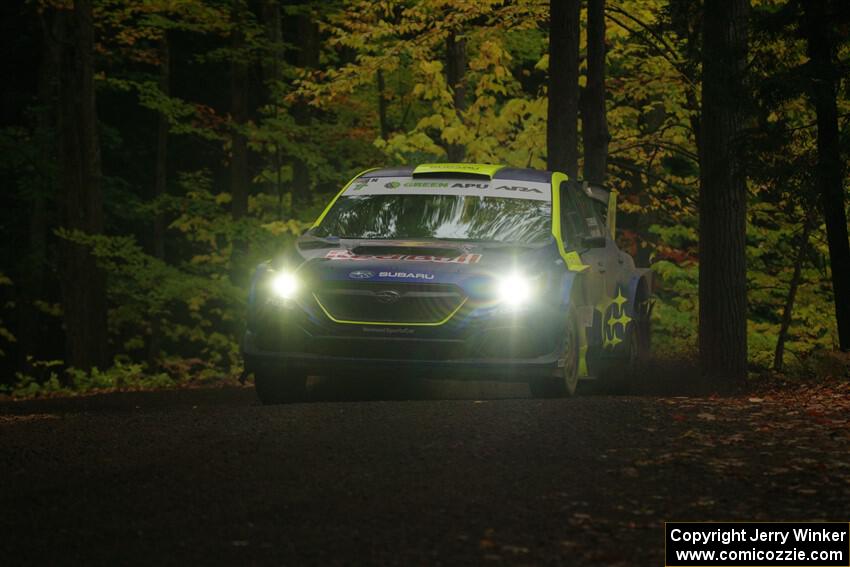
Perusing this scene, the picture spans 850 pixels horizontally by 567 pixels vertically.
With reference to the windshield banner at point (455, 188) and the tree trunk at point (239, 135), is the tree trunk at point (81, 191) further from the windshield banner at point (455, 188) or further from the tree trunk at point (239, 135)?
the windshield banner at point (455, 188)

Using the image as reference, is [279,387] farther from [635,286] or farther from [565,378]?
[635,286]

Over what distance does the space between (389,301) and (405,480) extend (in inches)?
128

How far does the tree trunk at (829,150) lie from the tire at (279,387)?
277 inches

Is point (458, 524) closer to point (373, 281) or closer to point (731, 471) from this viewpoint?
point (731, 471)

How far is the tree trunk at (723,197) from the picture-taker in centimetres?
1675

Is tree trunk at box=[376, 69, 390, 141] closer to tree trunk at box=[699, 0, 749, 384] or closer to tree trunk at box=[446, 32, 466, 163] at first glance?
tree trunk at box=[446, 32, 466, 163]

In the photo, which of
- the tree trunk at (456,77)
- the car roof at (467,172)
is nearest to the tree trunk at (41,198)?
the tree trunk at (456,77)

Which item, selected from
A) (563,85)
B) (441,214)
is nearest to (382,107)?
(563,85)

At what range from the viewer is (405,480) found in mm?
8070

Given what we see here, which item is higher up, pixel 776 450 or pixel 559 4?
pixel 559 4

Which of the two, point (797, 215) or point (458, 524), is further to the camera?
point (797, 215)

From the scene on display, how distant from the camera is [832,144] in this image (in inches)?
640

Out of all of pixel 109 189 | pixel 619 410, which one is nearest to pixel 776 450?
pixel 619 410

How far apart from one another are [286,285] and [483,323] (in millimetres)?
1594
